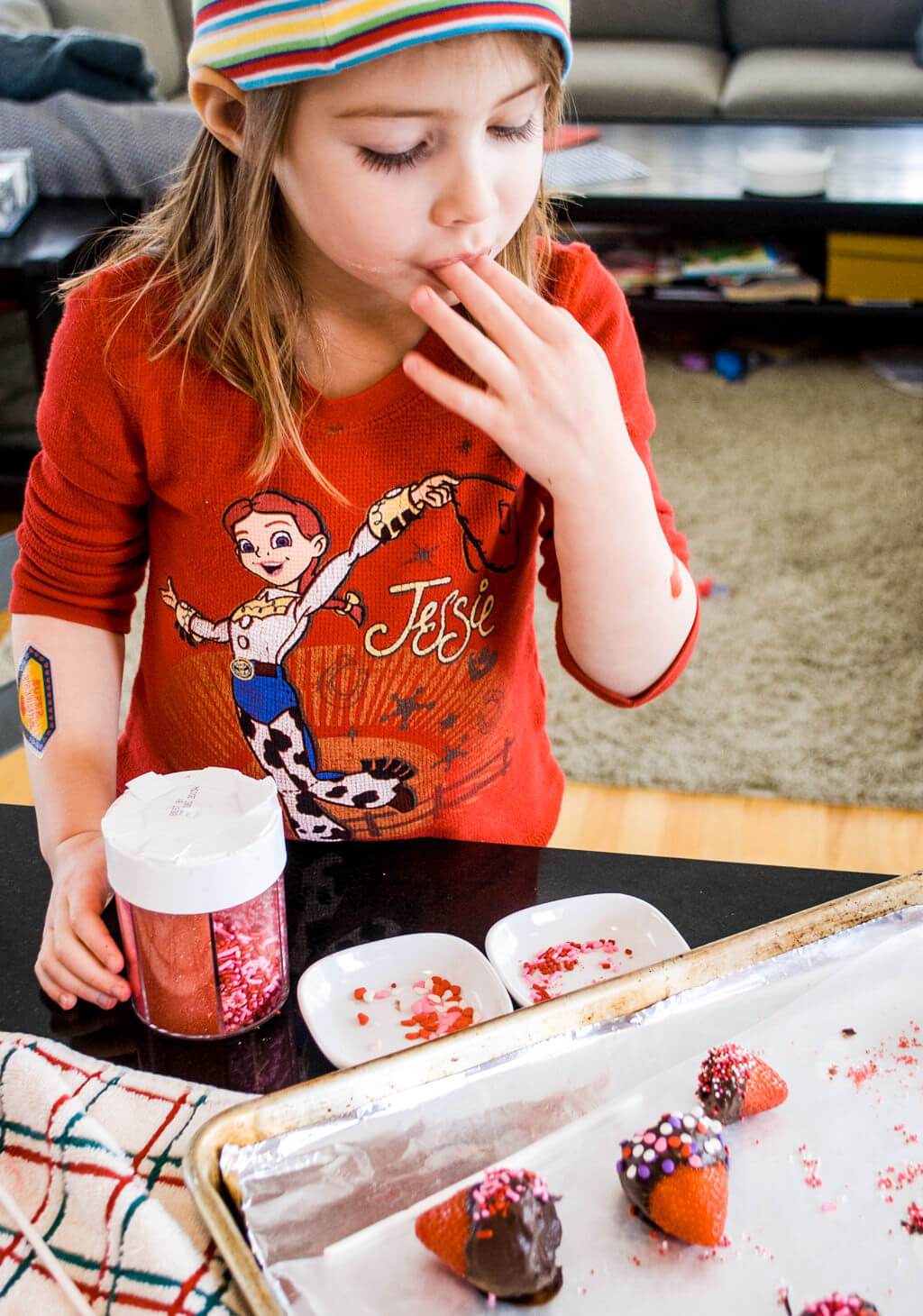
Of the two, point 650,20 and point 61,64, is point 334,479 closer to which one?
point 61,64

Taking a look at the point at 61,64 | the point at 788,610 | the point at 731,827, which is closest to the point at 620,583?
the point at 731,827

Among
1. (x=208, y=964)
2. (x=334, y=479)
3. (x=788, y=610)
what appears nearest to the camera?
(x=208, y=964)

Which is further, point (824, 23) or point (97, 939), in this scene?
point (824, 23)

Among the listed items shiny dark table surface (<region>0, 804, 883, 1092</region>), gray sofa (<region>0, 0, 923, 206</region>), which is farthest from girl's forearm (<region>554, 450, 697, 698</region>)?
gray sofa (<region>0, 0, 923, 206</region>)

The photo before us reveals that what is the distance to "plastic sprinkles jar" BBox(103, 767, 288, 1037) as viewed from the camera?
23.5 inches

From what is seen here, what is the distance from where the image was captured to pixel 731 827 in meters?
1.83

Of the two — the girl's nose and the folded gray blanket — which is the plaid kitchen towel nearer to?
the girl's nose

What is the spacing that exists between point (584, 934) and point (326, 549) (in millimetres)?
302

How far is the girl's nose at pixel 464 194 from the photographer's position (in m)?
0.64

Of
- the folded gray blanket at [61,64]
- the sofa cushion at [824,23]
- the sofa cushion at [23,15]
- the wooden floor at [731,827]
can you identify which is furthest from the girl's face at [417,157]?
the sofa cushion at [824,23]

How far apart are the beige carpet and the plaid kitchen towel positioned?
4.52 ft

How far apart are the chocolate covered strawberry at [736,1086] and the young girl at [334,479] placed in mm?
270

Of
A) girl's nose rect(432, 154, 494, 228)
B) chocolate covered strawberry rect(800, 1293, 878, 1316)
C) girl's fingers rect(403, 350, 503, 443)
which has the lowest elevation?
chocolate covered strawberry rect(800, 1293, 878, 1316)

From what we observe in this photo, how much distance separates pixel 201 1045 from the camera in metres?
0.65
